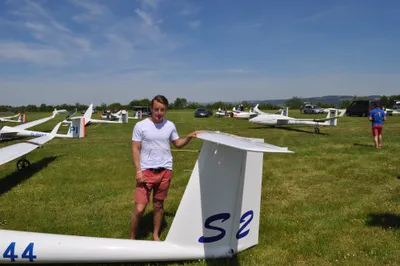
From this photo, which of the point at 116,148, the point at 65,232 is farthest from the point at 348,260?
the point at 116,148

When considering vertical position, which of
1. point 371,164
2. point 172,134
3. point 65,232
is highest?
point 172,134

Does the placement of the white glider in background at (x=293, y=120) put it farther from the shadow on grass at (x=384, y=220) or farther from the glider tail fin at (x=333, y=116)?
the shadow on grass at (x=384, y=220)

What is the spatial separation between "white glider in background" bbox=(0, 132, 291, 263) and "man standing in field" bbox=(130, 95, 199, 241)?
0.65 metres

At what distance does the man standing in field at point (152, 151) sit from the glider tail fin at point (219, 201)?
0.67 m

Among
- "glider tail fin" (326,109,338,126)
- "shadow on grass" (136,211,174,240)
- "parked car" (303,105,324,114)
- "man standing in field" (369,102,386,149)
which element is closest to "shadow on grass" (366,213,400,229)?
"shadow on grass" (136,211,174,240)

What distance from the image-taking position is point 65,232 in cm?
464

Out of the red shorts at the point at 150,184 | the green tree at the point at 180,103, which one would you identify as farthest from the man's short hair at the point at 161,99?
the green tree at the point at 180,103

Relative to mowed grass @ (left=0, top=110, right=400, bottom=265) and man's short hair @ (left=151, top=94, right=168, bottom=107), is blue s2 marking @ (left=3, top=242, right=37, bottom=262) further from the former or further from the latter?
man's short hair @ (left=151, top=94, right=168, bottom=107)

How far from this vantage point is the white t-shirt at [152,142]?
11.3ft

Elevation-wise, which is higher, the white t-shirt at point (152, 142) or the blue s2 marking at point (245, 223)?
the white t-shirt at point (152, 142)

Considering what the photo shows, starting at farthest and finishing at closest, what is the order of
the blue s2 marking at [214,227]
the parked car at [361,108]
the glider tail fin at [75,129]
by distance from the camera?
the parked car at [361,108]
the glider tail fin at [75,129]
the blue s2 marking at [214,227]

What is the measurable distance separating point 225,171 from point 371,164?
7663 millimetres

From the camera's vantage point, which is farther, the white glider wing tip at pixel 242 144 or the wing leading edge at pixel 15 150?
the wing leading edge at pixel 15 150

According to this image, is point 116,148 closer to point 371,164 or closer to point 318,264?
point 371,164
